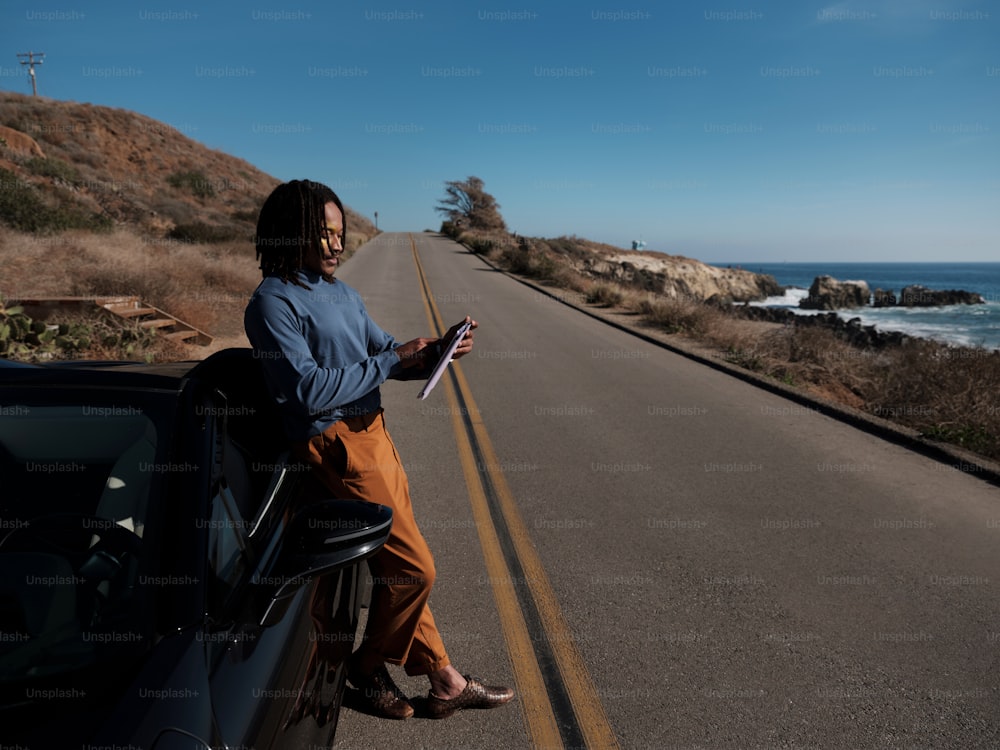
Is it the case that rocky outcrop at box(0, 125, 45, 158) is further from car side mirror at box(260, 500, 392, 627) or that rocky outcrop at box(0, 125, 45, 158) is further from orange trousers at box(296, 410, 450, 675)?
car side mirror at box(260, 500, 392, 627)

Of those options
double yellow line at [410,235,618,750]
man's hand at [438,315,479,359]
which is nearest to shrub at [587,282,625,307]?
double yellow line at [410,235,618,750]

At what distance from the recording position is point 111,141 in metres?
51.8

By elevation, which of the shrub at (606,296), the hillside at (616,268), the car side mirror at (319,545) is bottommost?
the car side mirror at (319,545)

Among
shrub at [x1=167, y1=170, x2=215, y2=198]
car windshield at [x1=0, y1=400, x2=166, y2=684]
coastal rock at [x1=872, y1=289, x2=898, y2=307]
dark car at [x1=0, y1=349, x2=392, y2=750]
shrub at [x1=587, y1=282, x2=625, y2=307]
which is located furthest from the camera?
coastal rock at [x1=872, y1=289, x2=898, y2=307]

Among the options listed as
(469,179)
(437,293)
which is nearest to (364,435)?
(437,293)

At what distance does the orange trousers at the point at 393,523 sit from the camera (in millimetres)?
2449

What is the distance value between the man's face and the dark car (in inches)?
18.6

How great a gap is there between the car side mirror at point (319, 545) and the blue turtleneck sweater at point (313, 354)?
0.41 m

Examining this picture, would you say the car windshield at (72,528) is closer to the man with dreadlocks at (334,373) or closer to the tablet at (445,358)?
the man with dreadlocks at (334,373)

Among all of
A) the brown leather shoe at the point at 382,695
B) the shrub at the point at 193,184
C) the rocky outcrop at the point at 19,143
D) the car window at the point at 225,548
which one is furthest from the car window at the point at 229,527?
the shrub at the point at 193,184

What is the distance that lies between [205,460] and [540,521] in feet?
11.0

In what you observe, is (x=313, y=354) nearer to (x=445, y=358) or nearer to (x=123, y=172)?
(x=445, y=358)

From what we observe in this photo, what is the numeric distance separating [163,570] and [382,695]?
141 cm

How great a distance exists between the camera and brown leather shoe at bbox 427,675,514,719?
2.84 meters
